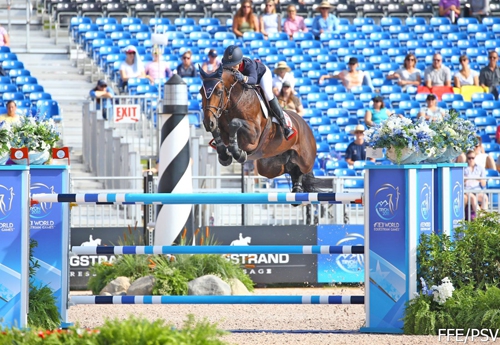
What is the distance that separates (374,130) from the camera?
780cm

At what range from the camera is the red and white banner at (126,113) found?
14727 mm

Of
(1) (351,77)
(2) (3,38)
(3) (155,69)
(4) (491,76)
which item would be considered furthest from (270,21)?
(2) (3,38)

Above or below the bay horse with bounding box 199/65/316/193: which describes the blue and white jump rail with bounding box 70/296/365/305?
below

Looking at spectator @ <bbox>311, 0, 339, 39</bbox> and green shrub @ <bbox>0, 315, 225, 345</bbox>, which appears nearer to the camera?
green shrub @ <bbox>0, 315, 225, 345</bbox>

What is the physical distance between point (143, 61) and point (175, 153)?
8.37 m

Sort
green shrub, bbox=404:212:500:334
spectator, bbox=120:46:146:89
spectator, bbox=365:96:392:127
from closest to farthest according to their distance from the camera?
green shrub, bbox=404:212:500:334 < spectator, bbox=365:96:392:127 < spectator, bbox=120:46:146:89

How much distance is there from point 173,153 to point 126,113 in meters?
4.40

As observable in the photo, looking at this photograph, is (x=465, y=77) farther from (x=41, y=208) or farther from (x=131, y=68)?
(x=41, y=208)

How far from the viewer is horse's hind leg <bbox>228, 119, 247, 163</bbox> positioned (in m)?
9.26

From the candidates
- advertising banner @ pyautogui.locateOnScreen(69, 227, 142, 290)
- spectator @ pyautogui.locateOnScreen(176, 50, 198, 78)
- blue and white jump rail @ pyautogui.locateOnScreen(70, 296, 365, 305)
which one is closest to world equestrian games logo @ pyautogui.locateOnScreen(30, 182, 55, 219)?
blue and white jump rail @ pyautogui.locateOnScreen(70, 296, 365, 305)

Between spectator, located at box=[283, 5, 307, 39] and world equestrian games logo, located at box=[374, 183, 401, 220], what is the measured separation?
43.5ft

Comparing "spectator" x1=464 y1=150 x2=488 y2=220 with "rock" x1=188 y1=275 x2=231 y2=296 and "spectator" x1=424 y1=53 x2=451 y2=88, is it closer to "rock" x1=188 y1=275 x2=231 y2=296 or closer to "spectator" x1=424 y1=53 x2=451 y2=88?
"rock" x1=188 y1=275 x2=231 y2=296

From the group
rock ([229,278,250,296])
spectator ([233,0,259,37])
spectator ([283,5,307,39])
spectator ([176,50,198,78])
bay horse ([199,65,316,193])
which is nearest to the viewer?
bay horse ([199,65,316,193])

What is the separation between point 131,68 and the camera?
691 inches
